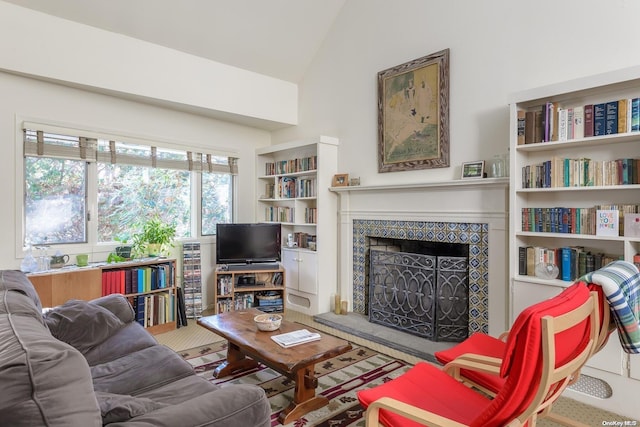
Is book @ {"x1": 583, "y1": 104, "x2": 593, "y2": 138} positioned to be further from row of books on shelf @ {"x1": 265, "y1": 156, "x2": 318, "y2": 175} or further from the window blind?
the window blind

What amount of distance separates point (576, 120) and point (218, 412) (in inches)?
110

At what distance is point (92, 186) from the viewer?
3.85 m

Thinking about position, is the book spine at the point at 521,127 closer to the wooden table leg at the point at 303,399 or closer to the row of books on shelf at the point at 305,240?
the wooden table leg at the point at 303,399

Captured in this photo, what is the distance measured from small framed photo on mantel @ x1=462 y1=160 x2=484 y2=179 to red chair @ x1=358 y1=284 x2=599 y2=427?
5.88ft

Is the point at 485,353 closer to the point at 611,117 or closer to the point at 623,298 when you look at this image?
the point at 623,298

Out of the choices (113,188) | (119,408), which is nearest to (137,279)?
(113,188)

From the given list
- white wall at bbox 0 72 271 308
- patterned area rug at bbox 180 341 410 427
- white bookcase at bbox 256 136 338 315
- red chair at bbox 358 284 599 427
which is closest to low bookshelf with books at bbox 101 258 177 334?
white wall at bbox 0 72 271 308

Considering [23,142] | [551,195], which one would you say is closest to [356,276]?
[551,195]

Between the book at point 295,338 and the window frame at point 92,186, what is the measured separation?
99.4 inches

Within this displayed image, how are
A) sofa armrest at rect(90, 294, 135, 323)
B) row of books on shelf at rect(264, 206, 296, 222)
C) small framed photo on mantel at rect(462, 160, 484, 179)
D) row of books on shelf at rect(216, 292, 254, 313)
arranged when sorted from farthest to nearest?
row of books on shelf at rect(264, 206, 296, 222)
row of books on shelf at rect(216, 292, 254, 313)
small framed photo on mantel at rect(462, 160, 484, 179)
sofa armrest at rect(90, 294, 135, 323)

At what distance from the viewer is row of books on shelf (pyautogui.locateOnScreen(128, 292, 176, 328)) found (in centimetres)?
368

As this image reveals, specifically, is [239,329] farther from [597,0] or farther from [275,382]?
[597,0]

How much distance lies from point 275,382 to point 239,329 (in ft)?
1.59

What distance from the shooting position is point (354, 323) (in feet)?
12.8
